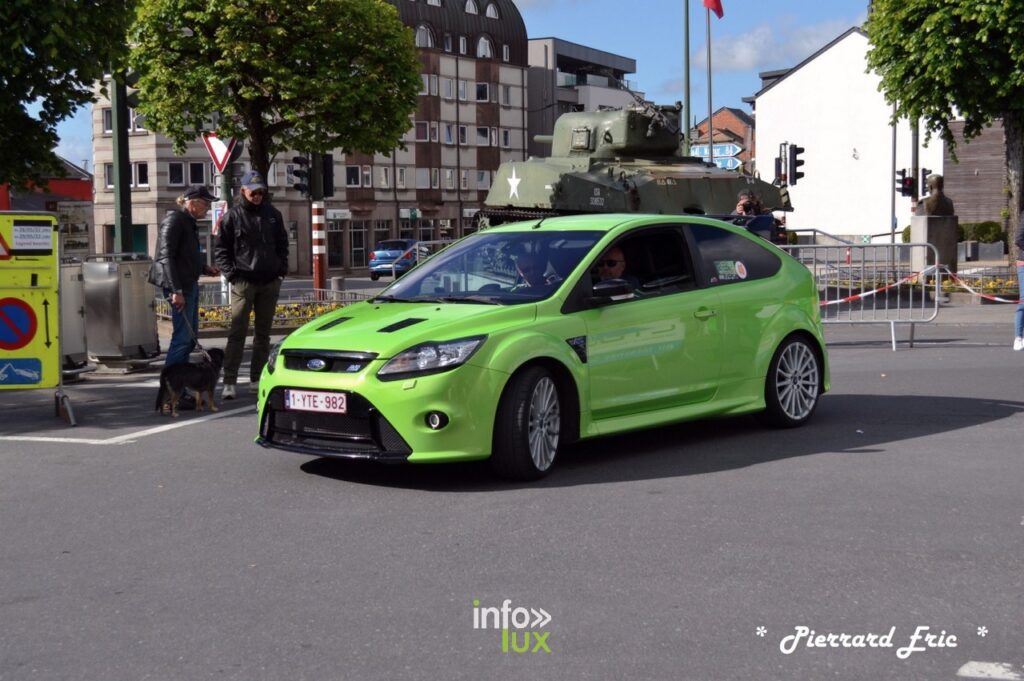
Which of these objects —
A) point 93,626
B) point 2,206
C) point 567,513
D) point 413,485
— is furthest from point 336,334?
point 2,206

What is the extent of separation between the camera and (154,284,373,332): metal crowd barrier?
19.8m

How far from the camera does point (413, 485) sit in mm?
7742

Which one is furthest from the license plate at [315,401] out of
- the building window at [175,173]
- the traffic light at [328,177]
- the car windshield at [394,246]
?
the building window at [175,173]

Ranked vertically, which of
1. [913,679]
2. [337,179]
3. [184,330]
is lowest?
[913,679]

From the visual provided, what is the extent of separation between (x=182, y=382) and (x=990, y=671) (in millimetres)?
8057

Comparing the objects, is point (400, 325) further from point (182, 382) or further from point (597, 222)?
point (182, 382)

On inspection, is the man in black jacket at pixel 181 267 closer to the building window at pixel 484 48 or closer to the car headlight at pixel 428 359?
the car headlight at pixel 428 359

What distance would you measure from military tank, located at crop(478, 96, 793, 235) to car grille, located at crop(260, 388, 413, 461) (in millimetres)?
13422

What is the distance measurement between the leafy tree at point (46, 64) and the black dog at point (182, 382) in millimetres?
3525

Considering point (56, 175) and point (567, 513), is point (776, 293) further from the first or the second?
point (56, 175)

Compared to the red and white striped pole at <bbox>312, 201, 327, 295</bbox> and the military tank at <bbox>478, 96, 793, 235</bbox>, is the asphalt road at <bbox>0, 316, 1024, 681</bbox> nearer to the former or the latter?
the military tank at <bbox>478, 96, 793, 235</bbox>

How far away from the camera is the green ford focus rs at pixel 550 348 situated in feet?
24.3

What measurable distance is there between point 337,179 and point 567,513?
7193 centimetres

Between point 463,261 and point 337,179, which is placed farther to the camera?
point 337,179
